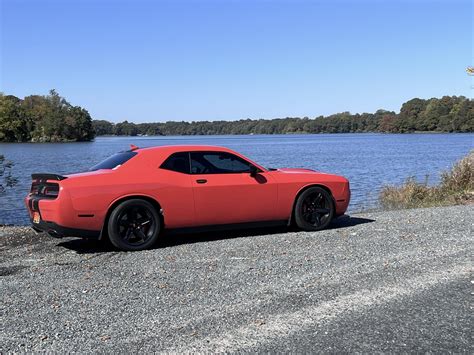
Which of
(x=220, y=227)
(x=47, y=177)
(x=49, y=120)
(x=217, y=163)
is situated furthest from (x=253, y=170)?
(x=49, y=120)

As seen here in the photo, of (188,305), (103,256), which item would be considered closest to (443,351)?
(188,305)

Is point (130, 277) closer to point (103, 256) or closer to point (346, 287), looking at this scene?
point (103, 256)

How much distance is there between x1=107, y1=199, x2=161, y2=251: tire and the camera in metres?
7.06

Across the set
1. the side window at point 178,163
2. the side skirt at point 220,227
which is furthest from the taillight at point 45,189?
the side skirt at point 220,227

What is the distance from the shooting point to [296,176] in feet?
27.6

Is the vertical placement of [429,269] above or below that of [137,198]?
below

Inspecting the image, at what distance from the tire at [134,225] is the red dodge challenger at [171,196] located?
0.01 meters

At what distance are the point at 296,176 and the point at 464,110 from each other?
336 feet

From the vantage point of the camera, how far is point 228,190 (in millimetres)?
7793

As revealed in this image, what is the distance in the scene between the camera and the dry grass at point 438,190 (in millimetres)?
14406

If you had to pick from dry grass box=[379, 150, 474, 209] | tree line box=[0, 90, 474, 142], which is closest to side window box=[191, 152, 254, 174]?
dry grass box=[379, 150, 474, 209]

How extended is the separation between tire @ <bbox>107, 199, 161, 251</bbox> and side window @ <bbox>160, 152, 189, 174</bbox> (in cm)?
66

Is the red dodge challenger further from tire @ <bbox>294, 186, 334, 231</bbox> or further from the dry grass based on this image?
the dry grass

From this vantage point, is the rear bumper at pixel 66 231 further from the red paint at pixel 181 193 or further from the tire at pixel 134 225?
the tire at pixel 134 225
